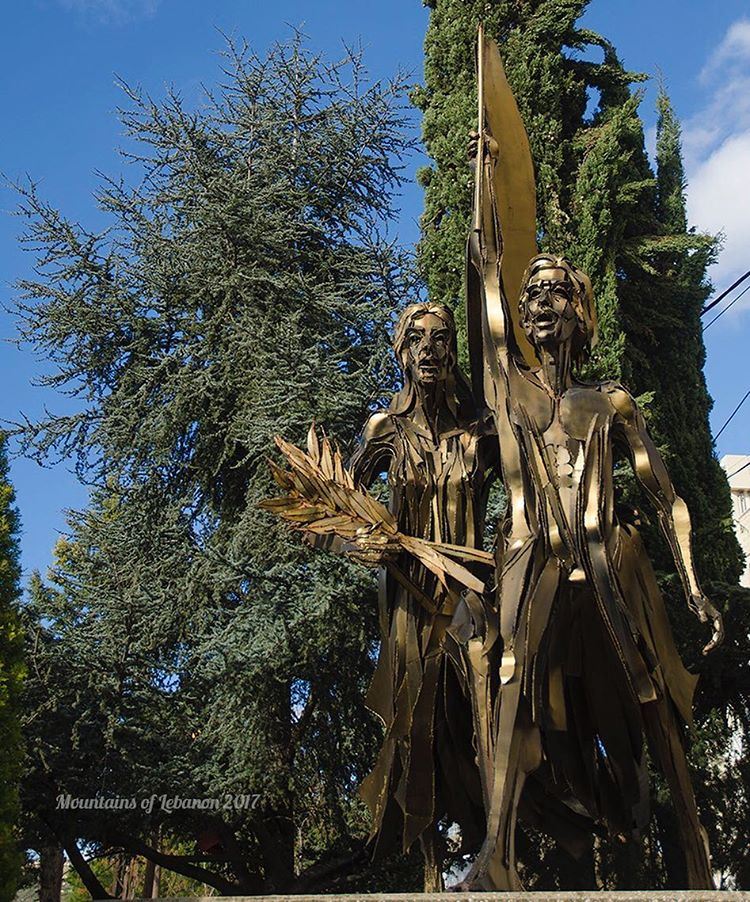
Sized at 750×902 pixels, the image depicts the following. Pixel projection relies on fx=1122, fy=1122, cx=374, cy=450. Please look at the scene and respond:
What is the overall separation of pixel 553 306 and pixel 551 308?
0.01 m

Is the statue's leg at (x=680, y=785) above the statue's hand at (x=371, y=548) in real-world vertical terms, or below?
below

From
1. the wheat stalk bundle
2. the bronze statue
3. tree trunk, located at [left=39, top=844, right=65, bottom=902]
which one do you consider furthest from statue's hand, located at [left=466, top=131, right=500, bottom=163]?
tree trunk, located at [left=39, top=844, right=65, bottom=902]

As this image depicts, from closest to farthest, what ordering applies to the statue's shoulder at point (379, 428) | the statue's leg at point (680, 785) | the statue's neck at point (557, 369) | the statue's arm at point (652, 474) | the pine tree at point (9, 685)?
the statue's leg at point (680, 785), the statue's arm at point (652, 474), the statue's neck at point (557, 369), the statue's shoulder at point (379, 428), the pine tree at point (9, 685)

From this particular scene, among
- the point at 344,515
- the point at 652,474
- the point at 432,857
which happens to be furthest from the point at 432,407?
the point at 432,857

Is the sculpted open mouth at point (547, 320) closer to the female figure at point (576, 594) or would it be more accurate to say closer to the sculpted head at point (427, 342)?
the female figure at point (576, 594)

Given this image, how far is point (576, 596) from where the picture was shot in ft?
16.0

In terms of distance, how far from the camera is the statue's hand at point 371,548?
5.41 meters

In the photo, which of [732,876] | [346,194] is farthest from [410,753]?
[346,194]

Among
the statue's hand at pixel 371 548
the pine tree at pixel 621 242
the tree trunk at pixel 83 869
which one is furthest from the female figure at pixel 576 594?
the tree trunk at pixel 83 869

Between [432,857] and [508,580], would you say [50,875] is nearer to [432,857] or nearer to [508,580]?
[432,857]

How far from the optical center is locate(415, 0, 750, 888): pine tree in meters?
11.9

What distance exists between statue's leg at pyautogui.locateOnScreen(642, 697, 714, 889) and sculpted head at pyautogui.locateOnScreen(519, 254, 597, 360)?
1.70 m

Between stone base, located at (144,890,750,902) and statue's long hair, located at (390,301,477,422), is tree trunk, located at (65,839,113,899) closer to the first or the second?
statue's long hair, located at (390,301,477,422)

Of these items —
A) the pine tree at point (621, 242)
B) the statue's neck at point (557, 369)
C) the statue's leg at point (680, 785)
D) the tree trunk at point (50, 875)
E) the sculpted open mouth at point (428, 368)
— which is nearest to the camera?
the statue's leg at point (680, 785)
